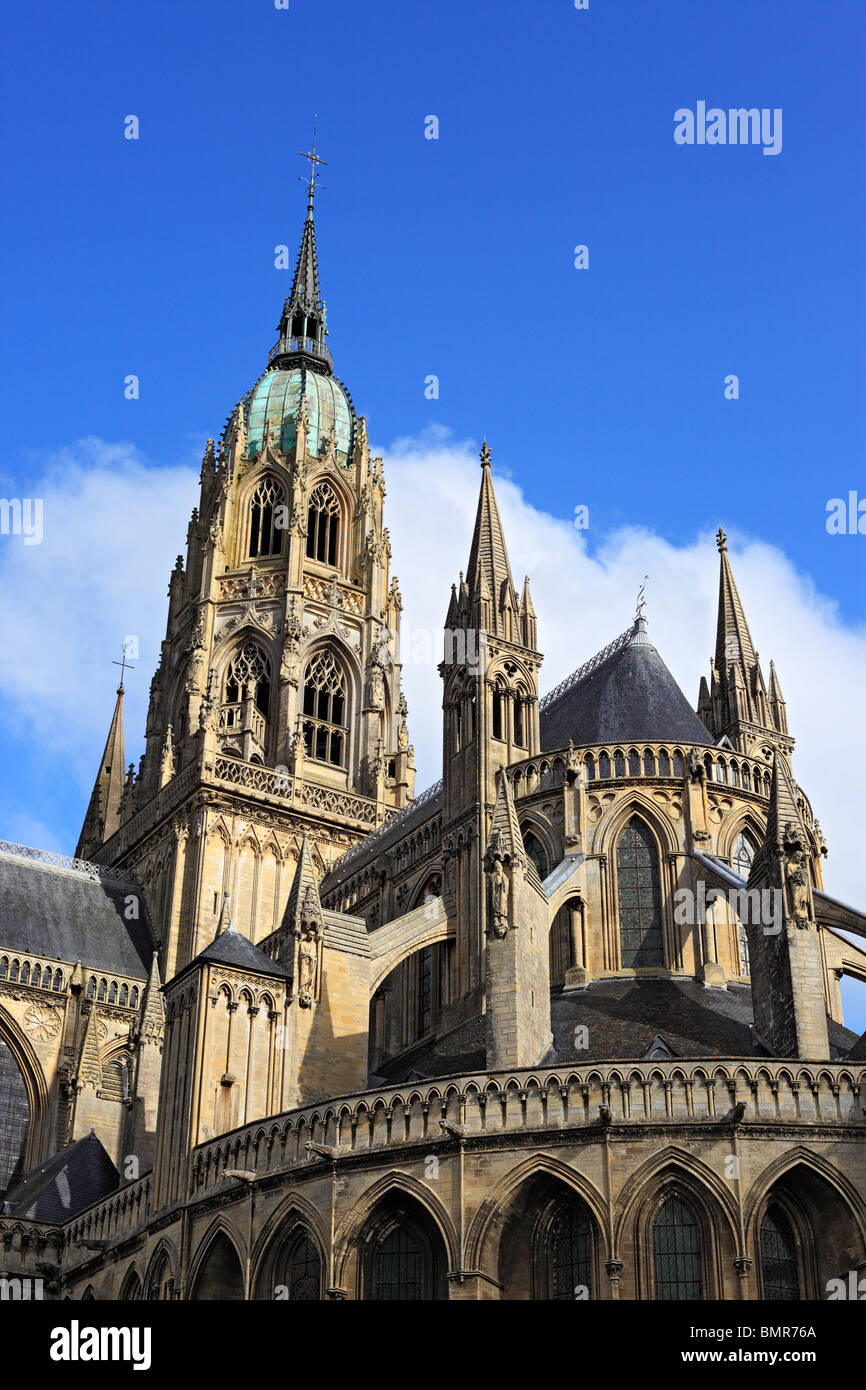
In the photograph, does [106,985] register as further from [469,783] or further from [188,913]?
[469,783]

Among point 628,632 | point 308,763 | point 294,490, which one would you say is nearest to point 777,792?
point 628,632

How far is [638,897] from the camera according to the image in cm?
3494

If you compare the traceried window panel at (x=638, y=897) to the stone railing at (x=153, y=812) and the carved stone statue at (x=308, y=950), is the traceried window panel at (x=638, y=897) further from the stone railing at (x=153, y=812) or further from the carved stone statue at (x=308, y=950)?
the stone railing at (x=153, y=812)

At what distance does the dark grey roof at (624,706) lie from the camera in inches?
1484

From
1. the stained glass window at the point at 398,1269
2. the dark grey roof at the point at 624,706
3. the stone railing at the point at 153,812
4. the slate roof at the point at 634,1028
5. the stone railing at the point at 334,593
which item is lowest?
the stained glass window at the point at 398,1269

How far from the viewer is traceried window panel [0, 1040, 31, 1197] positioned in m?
43.4

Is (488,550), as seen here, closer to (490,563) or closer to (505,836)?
(490,563)

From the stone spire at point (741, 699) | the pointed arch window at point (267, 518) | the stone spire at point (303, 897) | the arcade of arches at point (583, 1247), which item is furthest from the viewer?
the pointed arch window at point (267, 518)

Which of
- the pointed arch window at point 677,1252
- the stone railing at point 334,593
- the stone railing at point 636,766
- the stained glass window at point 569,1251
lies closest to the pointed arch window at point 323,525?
the stone railing at point 334,593

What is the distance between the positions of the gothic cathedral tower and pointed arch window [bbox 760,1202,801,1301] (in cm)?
2463

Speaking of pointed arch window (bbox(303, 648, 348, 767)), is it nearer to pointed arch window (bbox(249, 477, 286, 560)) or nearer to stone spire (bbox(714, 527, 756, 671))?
pointed arch window (bbox(249, 477, 286, 560))

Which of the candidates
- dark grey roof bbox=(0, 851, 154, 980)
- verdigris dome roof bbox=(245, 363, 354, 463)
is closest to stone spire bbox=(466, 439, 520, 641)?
dark grey roof bbox=(0, 851, 154, 980)

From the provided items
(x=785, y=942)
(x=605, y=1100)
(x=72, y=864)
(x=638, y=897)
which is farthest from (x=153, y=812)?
(x=605, y=1100)

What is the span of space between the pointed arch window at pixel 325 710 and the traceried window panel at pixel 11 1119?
14330 mm
